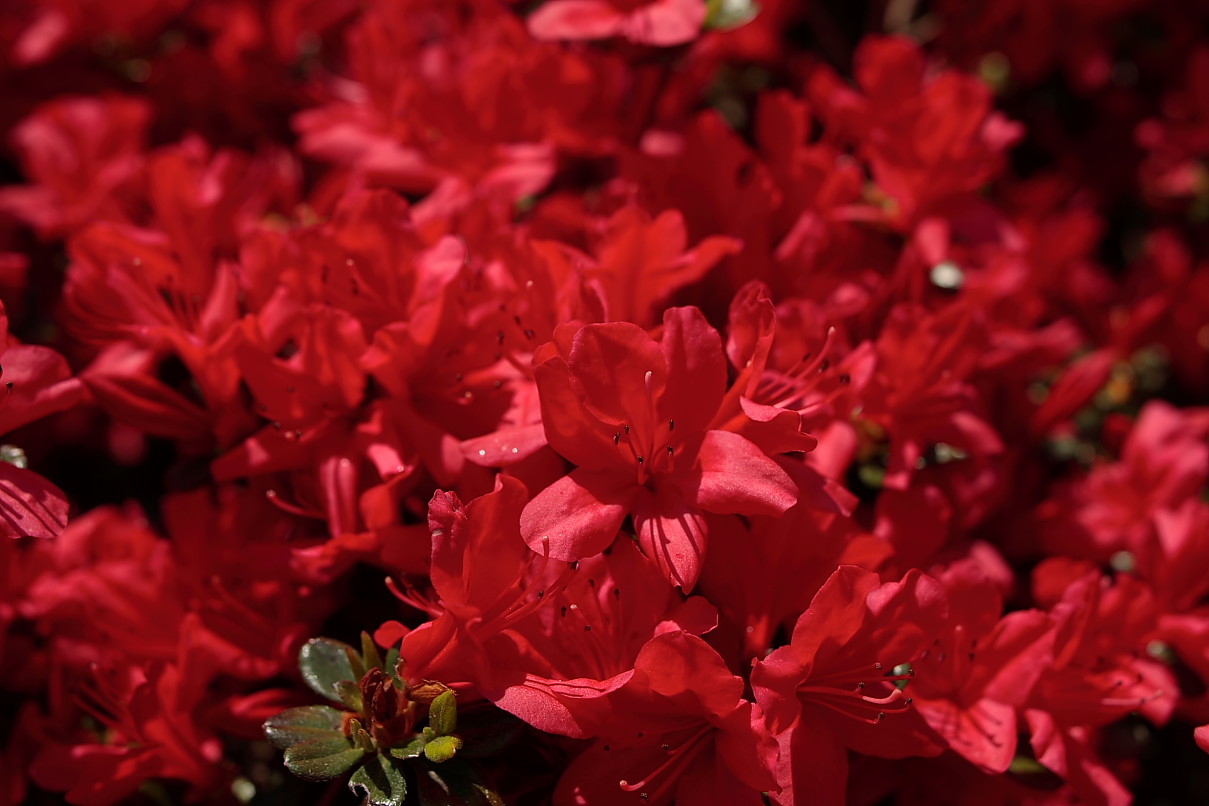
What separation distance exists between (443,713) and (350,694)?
138 mm

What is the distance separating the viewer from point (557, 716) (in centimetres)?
120

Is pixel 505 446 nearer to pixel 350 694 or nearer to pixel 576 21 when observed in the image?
pixel 350 694

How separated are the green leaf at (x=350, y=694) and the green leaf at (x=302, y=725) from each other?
0.13 ft

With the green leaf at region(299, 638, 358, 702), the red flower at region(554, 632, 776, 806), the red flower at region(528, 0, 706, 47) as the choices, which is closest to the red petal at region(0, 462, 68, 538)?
the green leaf at region(299, 638, 358, 702)

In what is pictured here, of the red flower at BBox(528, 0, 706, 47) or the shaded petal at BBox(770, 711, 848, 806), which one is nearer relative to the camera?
the shaded petal at BBox(770, 711, 848, 806)

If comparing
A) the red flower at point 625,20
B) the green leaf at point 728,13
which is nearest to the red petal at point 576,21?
the red flower at point 625,20

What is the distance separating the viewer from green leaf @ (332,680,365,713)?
1.31 metres

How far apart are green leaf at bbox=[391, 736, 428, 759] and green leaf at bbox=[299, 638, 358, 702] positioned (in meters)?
0.11

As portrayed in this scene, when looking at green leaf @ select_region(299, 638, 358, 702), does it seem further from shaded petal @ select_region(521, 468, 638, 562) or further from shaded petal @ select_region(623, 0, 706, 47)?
shaded petal @ select_region(623, 0, 706, 47)

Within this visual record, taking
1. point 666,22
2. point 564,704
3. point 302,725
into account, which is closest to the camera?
point 564,704

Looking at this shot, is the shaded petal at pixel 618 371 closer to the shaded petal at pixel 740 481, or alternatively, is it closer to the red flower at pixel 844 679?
the shaded petal at pixel 740 481

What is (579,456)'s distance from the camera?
1.34 meters

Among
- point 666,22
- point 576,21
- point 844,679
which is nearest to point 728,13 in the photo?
point 666,22

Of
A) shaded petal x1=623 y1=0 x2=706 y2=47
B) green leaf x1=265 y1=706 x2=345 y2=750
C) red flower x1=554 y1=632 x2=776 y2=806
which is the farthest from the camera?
shaded petal x1=623 y1=0 x2=706 y2=47
